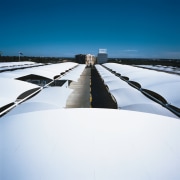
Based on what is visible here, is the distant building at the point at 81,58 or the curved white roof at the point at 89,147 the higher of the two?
the distant building at the point at 81,58

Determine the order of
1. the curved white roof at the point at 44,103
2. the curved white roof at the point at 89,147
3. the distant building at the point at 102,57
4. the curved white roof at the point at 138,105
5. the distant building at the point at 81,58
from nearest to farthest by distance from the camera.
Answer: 1. the curved white roof at the point at 89,147
2. the curved white roof at the point at 44,103
3. the curved white roof at the point at 138,105
4. the distant building at the point at 81,58
5. the distant building at the point at 102,57

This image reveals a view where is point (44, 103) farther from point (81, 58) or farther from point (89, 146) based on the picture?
point (81, 58)

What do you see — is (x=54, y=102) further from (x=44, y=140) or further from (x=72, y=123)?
(x=44, y=140)

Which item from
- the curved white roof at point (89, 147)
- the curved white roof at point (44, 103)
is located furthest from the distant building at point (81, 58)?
the curved white roof at point (89, 147)

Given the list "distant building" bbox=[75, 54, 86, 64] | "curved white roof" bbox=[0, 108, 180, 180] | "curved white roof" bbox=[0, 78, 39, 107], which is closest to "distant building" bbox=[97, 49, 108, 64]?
"distant building" bbox=[75, 54, 86, 64]

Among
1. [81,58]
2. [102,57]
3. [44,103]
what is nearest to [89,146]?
[44,103]

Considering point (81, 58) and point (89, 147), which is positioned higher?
point (81, 58)

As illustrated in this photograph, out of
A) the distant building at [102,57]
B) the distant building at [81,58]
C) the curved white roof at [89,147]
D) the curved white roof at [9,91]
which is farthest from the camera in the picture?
the distant building at [102,57]

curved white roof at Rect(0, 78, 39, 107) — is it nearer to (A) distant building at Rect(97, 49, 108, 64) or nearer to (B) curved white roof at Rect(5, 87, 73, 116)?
(B) curved white roof at Rect(5, 87, 73, 116)

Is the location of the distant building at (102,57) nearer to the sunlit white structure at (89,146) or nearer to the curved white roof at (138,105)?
the curved white roof at (138,105)
